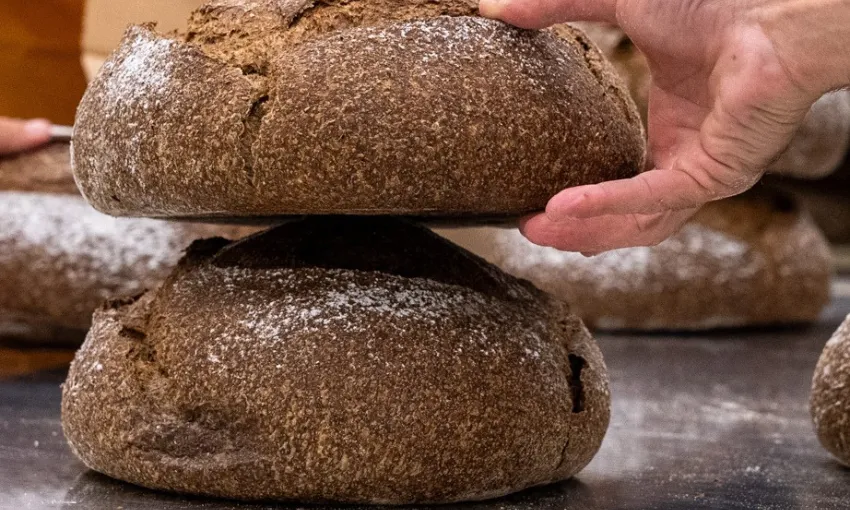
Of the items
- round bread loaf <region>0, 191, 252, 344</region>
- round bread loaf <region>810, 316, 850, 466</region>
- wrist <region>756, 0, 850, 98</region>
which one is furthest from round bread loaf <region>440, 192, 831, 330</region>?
wrist <region>756, 0, 850, 98</region>

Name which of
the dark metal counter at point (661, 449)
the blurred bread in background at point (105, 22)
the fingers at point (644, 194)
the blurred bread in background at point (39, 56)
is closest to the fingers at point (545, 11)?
the fingers at point (644, 194)

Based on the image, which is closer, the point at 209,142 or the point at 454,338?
the point at 209,142

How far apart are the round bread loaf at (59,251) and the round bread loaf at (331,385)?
4.07 ft

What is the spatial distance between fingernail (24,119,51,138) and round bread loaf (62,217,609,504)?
1.31m

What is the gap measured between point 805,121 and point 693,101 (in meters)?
2.42

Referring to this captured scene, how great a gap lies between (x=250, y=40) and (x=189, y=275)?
36 centimetres

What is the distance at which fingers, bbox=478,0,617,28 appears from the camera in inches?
54.8

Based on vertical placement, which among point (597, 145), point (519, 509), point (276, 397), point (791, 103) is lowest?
point (519, 509)

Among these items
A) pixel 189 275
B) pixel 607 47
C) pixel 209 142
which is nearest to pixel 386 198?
pixel 209 142

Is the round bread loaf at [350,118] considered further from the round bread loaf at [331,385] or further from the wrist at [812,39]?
the wrist at [812,39]

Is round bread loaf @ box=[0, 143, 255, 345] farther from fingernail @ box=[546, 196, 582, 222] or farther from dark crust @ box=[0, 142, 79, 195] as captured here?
fingernail @ box=[546, 196, 582, 222]

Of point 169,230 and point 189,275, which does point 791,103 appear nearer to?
point 189,275

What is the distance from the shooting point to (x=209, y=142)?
1.35 m

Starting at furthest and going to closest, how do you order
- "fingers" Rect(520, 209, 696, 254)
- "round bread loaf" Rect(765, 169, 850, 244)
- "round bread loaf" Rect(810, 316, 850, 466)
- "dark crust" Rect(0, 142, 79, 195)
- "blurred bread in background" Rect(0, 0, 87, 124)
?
"round bread loaf" Rect(765, 169, 850, 244) → "dark crust" Rect(0, 142, 79, 195) → "blurred bread in background" Rect(0, 0, 87, 124) → "round bread loaf" Rect(810, 316, 850, 466) → "fingers" Rect(520, 209, 696, 254)
